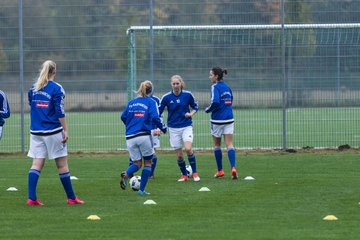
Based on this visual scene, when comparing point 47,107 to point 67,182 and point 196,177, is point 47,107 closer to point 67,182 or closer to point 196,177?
point 67,182

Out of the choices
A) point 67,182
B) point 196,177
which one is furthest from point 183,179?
point 67,182

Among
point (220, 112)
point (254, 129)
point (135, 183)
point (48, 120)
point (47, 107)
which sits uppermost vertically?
point (47, 107)

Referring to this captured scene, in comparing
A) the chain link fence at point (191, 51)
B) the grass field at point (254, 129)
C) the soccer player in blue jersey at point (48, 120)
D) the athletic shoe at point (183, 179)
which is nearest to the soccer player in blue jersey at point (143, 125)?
the soccer player in blue jersey at point (48, 120)

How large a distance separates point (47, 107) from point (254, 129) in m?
13.8

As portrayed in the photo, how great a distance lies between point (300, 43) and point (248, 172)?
6.67m

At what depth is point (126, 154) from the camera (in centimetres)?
2220

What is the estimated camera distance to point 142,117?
13930mm

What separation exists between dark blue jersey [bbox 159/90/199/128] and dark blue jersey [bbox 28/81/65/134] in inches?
155

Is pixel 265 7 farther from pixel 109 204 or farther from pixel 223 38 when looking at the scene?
pixel 109 204

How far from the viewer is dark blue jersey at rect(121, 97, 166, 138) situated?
13.9m

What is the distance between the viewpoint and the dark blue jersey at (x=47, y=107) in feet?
41.5

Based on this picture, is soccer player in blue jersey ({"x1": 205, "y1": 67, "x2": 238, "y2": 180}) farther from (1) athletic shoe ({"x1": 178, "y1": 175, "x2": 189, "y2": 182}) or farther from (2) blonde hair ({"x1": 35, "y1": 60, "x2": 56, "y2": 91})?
(2) blonde hair ({"x1": 35, "y1": 60, "x2": 56, "y2": 91})

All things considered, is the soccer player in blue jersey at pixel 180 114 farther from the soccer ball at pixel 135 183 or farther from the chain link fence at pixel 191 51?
the chain link fence at pixel 191 51

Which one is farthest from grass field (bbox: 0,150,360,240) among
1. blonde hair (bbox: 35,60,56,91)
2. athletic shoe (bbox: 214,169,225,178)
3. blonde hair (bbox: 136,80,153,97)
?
blonde hair (bbox: 35,60,56,91)
